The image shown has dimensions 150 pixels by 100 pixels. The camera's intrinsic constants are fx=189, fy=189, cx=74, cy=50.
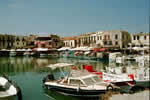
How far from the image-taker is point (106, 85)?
16594 millimetres

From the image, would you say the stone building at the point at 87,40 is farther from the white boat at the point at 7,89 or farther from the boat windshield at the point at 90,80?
the white boat at the point at 7,89

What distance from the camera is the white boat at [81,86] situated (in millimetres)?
16080

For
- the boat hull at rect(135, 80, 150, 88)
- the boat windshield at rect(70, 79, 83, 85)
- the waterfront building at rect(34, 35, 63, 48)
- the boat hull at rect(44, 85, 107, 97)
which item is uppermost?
the waterfront building at rect(34, 35, 63, 48)

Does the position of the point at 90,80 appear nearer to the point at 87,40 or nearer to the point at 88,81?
the point at 88,81

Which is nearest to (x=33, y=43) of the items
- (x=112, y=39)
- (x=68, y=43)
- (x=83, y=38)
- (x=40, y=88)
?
(x=68, y=43)

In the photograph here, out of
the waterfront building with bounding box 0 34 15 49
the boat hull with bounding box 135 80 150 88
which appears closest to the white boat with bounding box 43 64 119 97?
the boat hull with bounding box 135 80 150 88

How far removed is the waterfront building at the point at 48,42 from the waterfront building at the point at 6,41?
13713mm

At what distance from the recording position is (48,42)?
9869 centimetres

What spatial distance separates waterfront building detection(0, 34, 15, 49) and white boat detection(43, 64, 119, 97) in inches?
3542

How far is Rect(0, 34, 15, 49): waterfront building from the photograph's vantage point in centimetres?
10118

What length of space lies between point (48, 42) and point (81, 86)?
274ft

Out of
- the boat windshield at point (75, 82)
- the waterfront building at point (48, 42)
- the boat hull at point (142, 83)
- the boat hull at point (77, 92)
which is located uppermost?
the waterfront building at point (48, 42)

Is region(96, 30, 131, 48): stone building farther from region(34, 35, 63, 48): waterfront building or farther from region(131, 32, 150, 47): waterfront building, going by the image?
region(34, 35, 63, 48): waterfront building

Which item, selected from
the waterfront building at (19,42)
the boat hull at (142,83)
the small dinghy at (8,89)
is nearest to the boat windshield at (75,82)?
the small dinghy at (8,89)
